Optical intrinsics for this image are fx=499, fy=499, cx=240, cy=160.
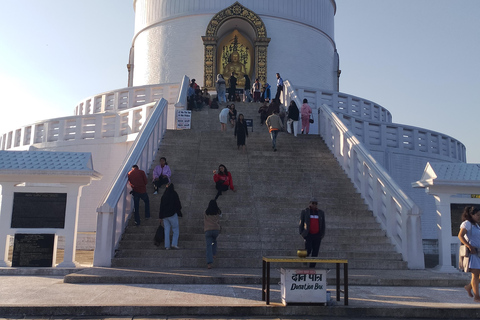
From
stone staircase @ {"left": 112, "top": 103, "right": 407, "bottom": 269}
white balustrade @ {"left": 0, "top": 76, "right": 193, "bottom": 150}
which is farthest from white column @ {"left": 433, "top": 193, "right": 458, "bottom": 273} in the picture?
white balustrade @ {"left": 0, "top": 76, "right": 193, "bottom": 150}

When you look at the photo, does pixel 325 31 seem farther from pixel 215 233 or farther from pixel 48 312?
pixel 48 312

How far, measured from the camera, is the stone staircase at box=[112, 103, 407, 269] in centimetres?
927

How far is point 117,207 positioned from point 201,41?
18.1m

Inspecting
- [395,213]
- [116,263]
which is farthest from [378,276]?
[116,263]

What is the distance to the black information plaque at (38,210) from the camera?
9.26m

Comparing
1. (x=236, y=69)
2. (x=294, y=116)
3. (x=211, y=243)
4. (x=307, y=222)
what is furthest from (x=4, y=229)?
(x=236, y=69)

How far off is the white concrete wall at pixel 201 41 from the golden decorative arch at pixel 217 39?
0.47m

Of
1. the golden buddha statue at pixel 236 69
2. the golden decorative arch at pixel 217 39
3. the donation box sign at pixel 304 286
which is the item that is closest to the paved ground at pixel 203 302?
the donation box sign at pixel 304 286

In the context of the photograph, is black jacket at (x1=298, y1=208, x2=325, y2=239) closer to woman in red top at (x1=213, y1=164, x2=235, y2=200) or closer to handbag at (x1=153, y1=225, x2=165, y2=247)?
handbag at (x1=153, y1=225, x2=165, y2=247)

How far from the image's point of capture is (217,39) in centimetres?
2597

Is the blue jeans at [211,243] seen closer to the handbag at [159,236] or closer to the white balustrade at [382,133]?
the handbag at [159,236]

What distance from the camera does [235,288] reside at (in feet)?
23.8

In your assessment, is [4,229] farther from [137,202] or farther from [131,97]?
[131,97]

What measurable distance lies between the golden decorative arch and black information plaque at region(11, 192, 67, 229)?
16.8m
